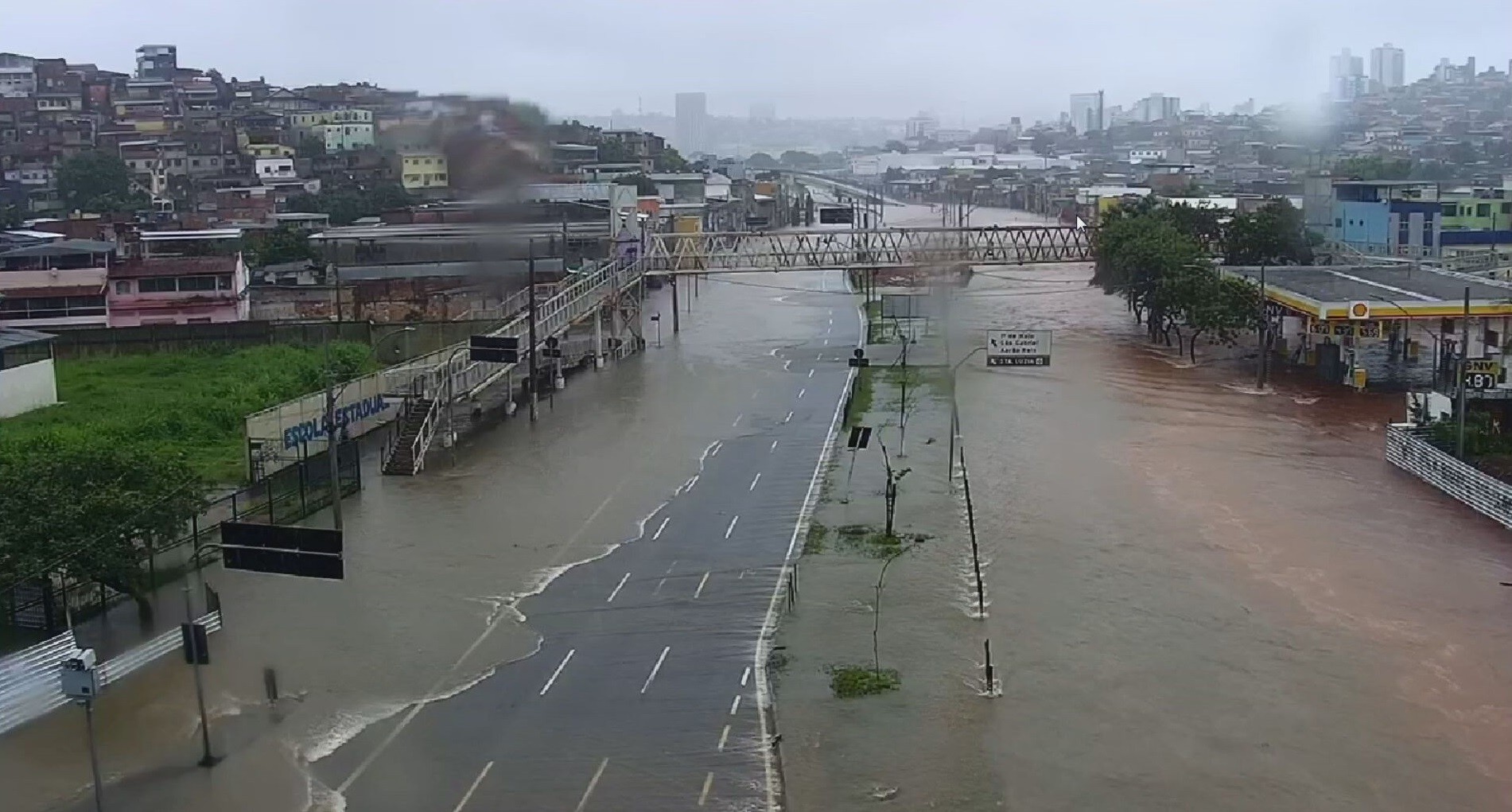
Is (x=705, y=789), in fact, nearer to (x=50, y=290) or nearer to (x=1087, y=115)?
(x=50, y=290)

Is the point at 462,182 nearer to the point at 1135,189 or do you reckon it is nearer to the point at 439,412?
the point at 439,412

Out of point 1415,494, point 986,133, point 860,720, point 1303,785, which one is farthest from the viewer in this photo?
point 986,133

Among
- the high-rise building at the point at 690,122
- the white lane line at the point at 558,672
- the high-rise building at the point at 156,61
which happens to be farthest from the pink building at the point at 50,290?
the high-rise building at the point at 690,122

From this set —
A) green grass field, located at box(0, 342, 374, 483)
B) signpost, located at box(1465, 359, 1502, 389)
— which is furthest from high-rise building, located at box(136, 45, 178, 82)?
signpost, located at box(1465, 359, 1502, 389)

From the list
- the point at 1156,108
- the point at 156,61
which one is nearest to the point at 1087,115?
the point at 1156,108

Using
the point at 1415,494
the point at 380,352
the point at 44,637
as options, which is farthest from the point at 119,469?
the point at 380,352

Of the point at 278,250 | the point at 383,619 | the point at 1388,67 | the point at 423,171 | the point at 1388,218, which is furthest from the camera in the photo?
the point at 1388,67
